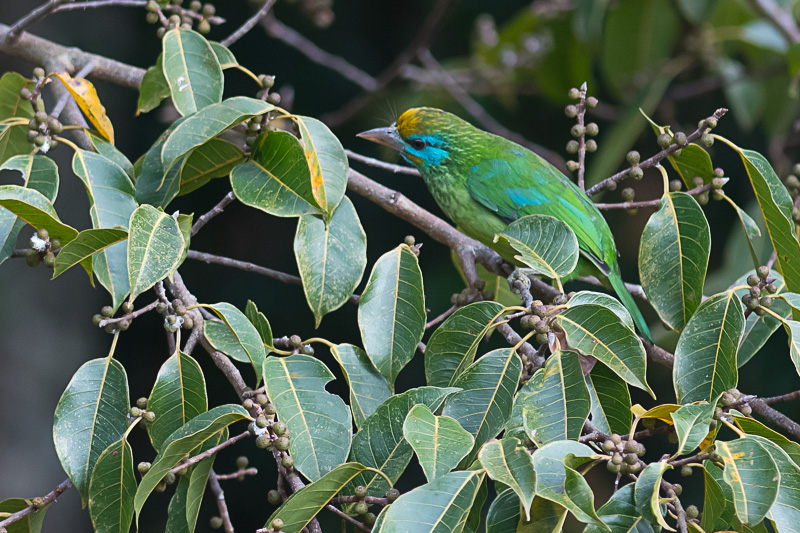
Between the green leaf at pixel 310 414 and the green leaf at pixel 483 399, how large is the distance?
0.71 ft

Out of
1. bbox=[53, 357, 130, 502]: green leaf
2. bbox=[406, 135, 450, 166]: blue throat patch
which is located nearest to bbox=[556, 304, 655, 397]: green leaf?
bbox=[53, 357, 130, 502]: green leaf

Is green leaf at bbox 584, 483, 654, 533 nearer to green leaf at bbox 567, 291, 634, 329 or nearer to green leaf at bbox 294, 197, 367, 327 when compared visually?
green leaf at bbox 567, 291, 634, 329

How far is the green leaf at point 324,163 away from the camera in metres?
1.71

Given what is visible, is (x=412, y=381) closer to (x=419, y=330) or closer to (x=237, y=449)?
(x=237, y=449)

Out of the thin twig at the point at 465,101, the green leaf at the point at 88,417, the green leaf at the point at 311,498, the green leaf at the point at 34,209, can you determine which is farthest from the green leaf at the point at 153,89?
the thin twig at the point at 465,101

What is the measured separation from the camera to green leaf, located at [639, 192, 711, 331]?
1805 millimetres

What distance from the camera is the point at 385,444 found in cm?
147

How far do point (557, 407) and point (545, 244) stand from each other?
0.42m

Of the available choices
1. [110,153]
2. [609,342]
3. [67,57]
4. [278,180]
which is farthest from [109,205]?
[609,342]

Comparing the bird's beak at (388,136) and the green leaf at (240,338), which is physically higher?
the bird's beak at (388,136)

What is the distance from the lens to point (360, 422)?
1638 millimetres

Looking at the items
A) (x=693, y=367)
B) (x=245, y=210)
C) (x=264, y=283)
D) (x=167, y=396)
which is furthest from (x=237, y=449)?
(x=693, y=367)

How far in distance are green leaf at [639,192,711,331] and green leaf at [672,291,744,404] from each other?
0.17 m

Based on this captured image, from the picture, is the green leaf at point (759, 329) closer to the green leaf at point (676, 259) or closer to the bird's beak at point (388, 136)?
the green leaf at point (676, 259)
